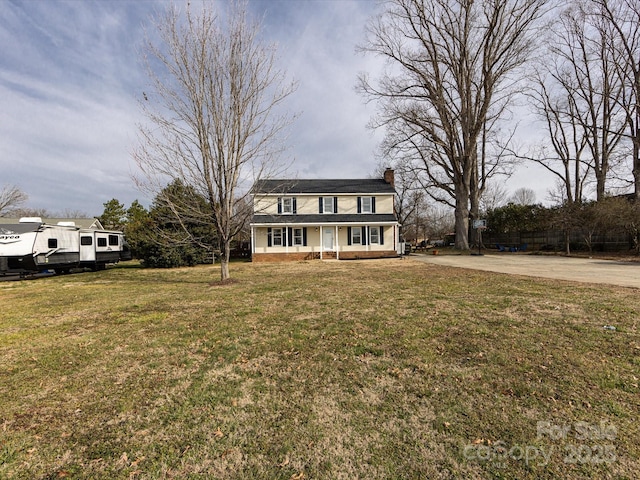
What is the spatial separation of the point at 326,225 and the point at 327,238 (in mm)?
1256

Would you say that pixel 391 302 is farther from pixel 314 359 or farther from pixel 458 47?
pixel 458 47

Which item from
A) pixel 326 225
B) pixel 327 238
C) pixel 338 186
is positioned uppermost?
pixel 338 186

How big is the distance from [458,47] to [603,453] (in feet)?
95.1

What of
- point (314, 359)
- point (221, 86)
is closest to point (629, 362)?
point (314, 359)

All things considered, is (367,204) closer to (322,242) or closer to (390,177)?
(390,177)

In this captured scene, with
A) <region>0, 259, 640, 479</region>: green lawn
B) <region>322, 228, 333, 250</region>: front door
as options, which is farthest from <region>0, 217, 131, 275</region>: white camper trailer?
<region>322, 228, 333, 250</region>: front door

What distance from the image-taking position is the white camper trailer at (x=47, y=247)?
13070 millimetres

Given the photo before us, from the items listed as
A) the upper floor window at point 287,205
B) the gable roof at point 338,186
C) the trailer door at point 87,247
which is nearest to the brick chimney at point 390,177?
the gable roof at point 338,186

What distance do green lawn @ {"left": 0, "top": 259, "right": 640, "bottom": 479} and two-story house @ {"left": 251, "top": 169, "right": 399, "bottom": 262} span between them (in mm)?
16289

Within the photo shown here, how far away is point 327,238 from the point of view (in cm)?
2305

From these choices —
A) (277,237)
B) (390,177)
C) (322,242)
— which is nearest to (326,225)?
(322,242)

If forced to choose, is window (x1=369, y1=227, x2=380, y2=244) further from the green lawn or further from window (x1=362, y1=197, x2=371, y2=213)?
the green lawn

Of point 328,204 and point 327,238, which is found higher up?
point 328,204

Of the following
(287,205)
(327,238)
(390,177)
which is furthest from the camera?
(390,177)
